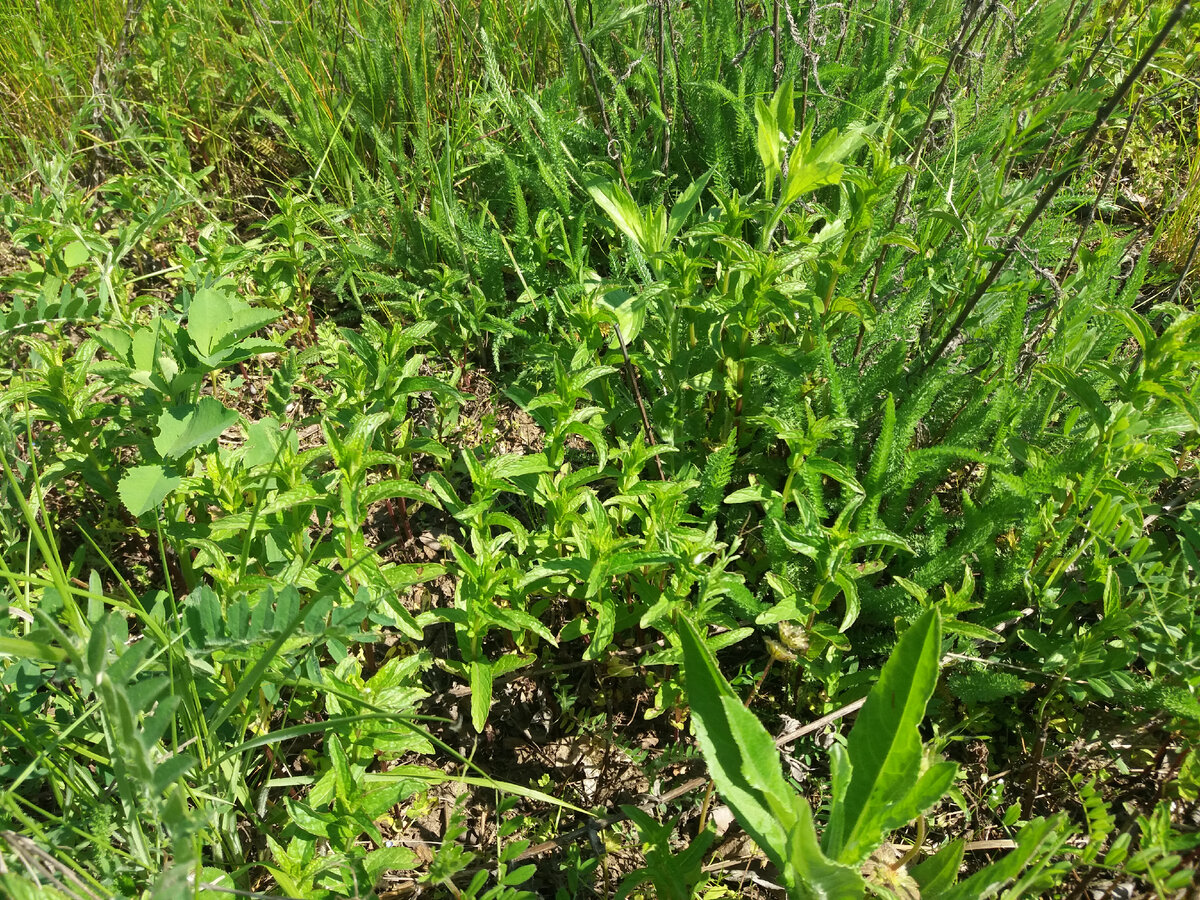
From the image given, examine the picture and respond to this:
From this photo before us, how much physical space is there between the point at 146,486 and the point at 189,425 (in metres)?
0.16

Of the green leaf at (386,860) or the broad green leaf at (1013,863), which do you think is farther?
the green leaf at (386,860)

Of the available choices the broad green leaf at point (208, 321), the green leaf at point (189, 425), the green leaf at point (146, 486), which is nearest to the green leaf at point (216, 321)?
the broad green leaf at point (208, 321)

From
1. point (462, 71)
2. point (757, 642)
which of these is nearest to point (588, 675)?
point (757, 642)

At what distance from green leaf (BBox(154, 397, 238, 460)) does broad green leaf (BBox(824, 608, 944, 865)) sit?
4.50ft

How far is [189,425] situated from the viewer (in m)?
1.80

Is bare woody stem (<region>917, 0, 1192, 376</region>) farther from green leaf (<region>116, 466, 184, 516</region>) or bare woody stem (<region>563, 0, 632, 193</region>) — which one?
green leaf (<region>116, 466, 184, 516</region>)

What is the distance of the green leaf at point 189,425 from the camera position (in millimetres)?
1733

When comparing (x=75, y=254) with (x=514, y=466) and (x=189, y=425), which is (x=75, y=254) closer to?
(x=189, y=425)

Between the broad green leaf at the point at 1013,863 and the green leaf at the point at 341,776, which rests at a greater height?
the broad green leaf at the point at 1013,863

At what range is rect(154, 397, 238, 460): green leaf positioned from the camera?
5.69ft

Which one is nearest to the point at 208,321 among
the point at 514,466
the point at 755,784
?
the point at 514,466

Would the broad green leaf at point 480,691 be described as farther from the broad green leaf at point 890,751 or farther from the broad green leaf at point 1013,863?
the broad green leaf at point 1013,863

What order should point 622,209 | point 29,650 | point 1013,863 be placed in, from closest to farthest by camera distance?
point 29,650
point 1013,863
point 622,209

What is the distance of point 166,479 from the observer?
1.78 m
